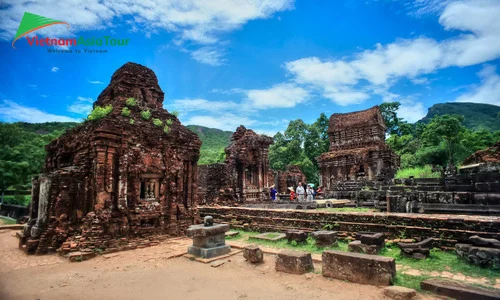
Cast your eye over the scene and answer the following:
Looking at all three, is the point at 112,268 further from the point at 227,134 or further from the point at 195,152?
the point at 227,134

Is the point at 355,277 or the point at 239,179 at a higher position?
the point at 239,179

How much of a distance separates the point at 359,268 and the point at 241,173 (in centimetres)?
1327

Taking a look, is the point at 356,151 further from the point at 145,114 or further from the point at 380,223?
the point at 145,114

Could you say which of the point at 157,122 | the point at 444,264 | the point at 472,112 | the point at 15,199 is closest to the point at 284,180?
the point at 157,122

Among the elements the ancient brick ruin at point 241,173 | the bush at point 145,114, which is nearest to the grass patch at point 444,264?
the bush at point 145,114

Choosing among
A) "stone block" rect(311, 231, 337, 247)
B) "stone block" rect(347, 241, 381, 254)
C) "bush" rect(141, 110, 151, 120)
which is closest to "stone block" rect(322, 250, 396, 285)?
"stone block" rect(347, 241, 381, 254)

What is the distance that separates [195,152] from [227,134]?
6832 centimetres

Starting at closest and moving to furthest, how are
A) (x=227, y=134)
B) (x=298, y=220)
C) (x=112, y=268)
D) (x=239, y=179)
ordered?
(x=112, y=268)
(x=298, y=220)
(x=239, y=179)
(x=227, y=134)

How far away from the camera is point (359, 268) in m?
5.14

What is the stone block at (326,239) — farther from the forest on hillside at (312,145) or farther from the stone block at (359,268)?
the forest on hillside at (312,145)

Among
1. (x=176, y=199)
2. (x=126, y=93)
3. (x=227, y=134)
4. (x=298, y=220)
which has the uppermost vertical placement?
(x=227, y=134)

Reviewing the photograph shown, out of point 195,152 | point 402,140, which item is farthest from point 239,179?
point 402,140

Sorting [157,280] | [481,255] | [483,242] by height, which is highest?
[483,242]

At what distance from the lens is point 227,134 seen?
8012cm
